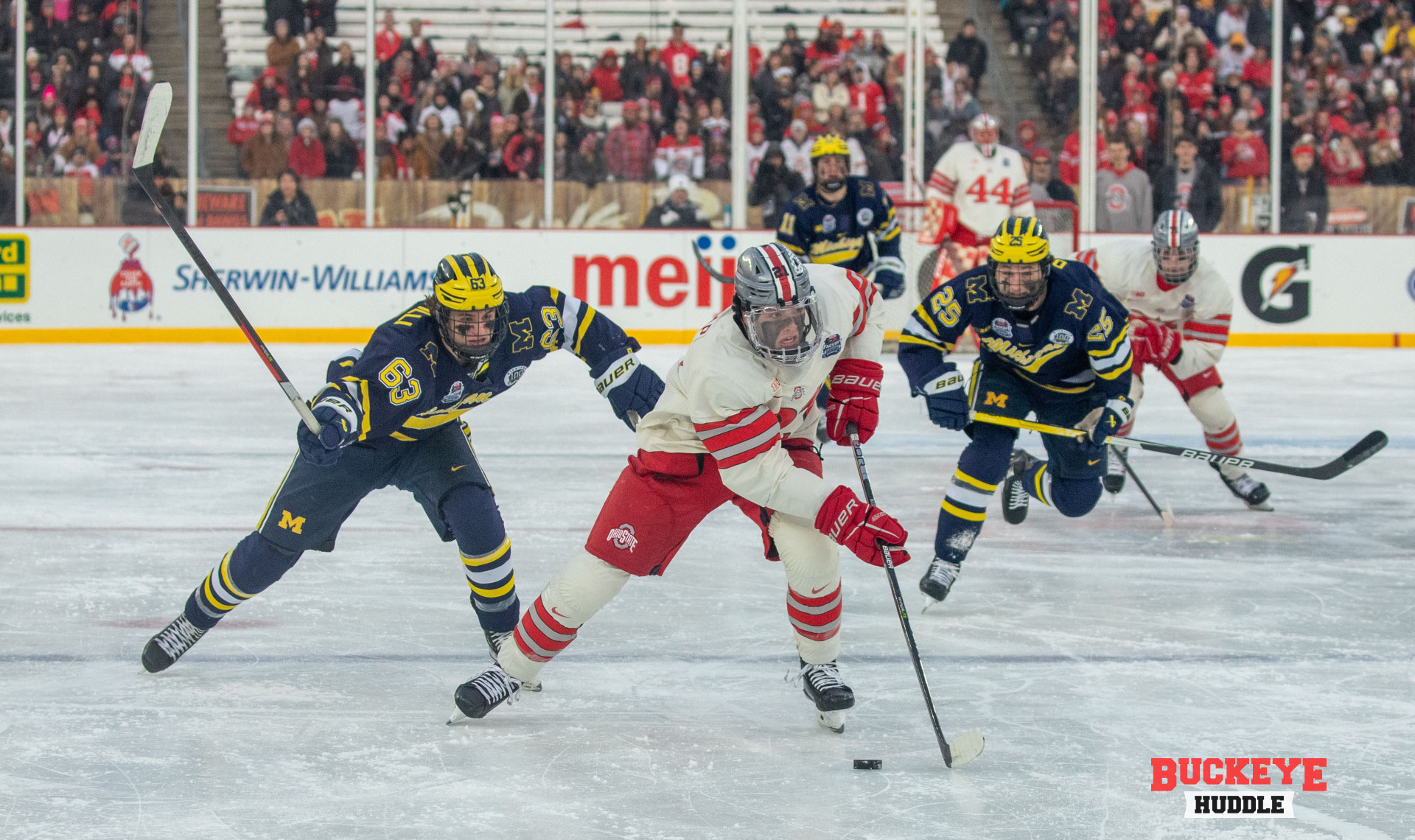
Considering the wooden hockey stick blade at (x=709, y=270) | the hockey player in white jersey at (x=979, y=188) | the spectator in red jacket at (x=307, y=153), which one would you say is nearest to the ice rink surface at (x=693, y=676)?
the wooden hockey stick blade at (x=709, y=270)

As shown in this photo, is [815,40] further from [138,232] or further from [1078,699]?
[1078,699]

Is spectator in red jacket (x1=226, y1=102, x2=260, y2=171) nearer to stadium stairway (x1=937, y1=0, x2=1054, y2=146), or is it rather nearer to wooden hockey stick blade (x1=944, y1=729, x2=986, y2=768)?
stadium stairway (x1=937, y1=0, x2=1054, y2=146)

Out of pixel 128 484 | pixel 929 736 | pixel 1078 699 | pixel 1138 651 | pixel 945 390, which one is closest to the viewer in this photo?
pixel 929 736

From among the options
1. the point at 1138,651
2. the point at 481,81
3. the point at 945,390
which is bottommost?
the point at 1138,651

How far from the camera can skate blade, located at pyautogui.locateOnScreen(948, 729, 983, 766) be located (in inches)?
109

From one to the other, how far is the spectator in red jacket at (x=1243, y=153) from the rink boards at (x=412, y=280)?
49 cm

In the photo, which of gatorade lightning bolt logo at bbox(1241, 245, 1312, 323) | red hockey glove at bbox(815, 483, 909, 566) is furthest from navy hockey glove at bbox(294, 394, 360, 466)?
gatorade lightning bolt logo at bbox(1241, 245, 1312, 323)

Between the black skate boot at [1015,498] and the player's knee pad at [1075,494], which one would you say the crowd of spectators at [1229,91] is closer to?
the black skate boot at [1015,498]

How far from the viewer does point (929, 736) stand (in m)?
2.97

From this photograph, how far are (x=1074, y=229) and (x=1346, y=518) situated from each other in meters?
5.63

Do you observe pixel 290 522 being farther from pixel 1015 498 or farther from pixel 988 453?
pixel 1015 498

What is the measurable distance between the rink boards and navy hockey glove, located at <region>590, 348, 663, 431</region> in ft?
23.4

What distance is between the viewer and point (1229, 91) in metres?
11.1

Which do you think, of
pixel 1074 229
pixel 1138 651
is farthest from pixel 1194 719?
pixel 1074 229
